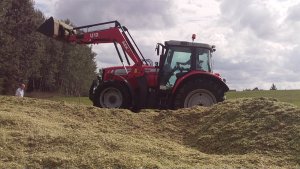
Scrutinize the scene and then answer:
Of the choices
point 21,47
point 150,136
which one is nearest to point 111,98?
point 150,136

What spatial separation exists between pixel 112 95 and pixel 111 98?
9cm

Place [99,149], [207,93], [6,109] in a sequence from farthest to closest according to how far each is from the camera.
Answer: [207,93] < [6,109] < [99,149]

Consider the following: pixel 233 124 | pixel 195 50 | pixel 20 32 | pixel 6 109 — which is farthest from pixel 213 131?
pixel 20 32

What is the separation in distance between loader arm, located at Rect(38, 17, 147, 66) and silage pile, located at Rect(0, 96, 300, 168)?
397cm

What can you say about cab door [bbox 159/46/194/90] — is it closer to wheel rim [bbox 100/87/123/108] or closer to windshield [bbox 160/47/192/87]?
windshield [bbox 160/47/192/87]

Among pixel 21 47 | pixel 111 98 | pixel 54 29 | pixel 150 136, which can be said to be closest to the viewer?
pixel 150 136

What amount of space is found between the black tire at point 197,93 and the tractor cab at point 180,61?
911mm

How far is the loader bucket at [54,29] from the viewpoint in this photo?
14227 millimetres

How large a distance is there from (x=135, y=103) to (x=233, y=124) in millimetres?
4972

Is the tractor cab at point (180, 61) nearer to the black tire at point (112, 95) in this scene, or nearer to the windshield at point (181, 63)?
the windshield at point (181, 63)

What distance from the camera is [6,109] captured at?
9.19 m

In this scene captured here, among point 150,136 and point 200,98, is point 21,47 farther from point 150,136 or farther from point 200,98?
point 150,136

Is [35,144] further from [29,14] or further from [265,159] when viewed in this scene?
[29,14]

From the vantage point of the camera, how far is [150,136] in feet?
27.8
